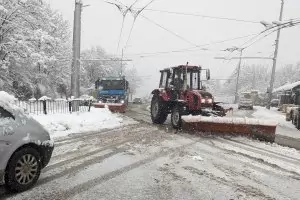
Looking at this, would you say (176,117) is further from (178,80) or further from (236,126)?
(236,126)

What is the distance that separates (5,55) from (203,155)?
76.5 ft

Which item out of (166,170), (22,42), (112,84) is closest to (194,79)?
(166,170)

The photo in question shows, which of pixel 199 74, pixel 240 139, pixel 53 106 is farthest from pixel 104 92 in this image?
pixel 240 139

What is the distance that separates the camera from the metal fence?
55.7 feet

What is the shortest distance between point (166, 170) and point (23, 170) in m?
3.04

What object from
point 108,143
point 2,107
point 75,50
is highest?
point 75,50

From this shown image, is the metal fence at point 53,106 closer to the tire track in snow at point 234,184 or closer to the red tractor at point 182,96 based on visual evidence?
the red tractor at point 182,96

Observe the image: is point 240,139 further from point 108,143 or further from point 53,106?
point 53,106

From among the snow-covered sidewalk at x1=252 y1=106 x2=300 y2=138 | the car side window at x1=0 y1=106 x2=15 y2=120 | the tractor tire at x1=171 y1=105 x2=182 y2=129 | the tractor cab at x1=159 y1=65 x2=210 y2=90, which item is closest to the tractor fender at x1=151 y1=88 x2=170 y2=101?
the tractor cab at x1=159 y1=65 x2=210 y2=90

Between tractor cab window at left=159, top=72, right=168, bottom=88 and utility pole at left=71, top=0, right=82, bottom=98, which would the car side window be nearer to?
tractor cab window at left=159, top=72, right=168, bottom=88

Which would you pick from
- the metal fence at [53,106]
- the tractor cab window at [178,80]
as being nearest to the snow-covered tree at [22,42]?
the metal fence at [53,106]

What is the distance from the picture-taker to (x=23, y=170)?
5938 mm

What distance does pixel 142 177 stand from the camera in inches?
282

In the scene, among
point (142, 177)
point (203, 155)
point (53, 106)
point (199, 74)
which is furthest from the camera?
point (53, 106)
